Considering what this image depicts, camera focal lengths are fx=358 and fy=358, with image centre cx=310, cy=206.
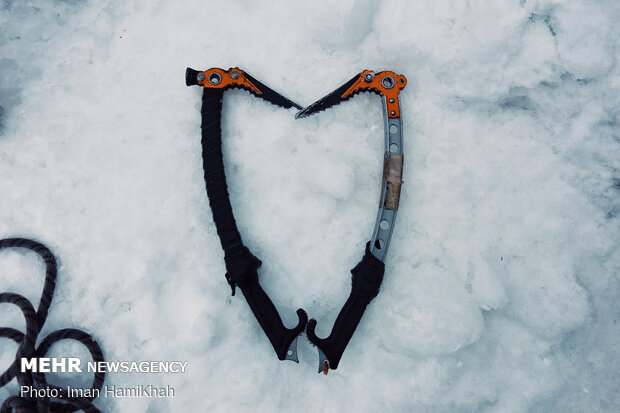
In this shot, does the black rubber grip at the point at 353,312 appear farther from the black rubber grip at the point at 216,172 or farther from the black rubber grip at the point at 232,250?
the black rubber grip at the point at 216,172

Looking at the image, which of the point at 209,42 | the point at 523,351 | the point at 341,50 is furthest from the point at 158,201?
the point at 523,351

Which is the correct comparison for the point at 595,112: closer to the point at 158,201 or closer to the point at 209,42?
the point at 209,42

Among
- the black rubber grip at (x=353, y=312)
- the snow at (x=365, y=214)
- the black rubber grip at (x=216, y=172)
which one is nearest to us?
the black rubber grip at (x=353, y=312)

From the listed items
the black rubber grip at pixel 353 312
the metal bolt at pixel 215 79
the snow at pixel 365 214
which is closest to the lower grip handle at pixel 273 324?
the black rubber grip at pixel 353 312

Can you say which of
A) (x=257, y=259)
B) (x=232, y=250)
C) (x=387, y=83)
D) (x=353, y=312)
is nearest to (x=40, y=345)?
(x=232, y=250)

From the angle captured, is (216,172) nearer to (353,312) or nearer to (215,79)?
(215,79)

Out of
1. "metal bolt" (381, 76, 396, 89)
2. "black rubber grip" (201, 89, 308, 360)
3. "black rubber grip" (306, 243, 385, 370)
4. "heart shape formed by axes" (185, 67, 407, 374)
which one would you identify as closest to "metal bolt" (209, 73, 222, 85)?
"heart shape formed by axes" (185, 67, 407, 374)
